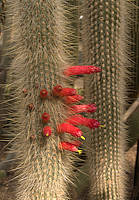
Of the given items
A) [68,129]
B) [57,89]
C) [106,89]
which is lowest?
[68,129]

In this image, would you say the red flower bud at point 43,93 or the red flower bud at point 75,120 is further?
the red flower bud at point 75,120

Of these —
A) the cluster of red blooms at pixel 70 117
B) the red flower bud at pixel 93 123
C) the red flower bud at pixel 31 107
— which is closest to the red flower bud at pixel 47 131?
the cluster of red blooms at pixel 70 117

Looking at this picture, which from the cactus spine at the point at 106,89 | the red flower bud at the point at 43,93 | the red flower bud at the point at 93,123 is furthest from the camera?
the cactus spine at the point at 106,89

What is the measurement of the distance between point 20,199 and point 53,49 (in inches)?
33.9

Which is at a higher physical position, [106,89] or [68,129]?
[106,89]

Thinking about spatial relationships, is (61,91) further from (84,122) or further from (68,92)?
(84,122)

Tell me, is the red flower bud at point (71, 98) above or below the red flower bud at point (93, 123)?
above

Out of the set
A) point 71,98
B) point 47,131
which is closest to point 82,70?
point 71,98

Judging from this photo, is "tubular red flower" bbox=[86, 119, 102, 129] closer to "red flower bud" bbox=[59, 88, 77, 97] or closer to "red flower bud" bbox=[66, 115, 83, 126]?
"red flower bud" bbox=[66, 115, 83, 126]

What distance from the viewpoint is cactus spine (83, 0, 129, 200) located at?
1.68 m

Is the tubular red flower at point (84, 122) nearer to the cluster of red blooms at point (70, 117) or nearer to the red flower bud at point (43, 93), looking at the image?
the cluster of red blooms at point (70, 117)

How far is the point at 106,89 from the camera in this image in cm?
172

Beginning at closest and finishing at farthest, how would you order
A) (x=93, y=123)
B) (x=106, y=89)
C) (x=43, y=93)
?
1. (x=43, y=93)
2. (x=93, y=123)
3. (x=106, y=89)

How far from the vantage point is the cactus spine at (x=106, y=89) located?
168 centimetres
